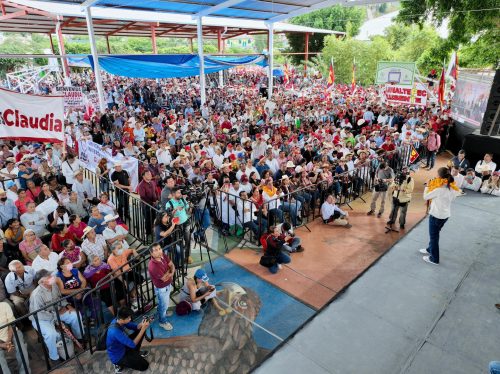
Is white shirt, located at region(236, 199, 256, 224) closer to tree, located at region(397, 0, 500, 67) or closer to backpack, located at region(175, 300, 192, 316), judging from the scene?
backpack, located at region(175, 300, 192, 316)

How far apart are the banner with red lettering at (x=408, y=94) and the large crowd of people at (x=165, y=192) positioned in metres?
0.79

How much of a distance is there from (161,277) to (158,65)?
12585 millimetres

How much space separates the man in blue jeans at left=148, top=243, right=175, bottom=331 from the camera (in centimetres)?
513

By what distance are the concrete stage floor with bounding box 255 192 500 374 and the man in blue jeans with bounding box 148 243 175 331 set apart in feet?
5.45

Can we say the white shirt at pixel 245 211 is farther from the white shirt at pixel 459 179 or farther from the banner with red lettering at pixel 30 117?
the white shirt at pixel 459 179

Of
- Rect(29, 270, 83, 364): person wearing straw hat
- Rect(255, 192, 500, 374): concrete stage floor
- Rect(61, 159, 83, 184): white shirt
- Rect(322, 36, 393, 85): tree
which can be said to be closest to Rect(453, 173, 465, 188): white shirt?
Rect(255, 192, 500, 374): concrete stage floor

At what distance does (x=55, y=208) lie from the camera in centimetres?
709

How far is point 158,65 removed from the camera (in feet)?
50.9

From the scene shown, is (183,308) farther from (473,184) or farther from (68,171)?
(473,184)

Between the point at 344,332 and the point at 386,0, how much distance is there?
12485 mm

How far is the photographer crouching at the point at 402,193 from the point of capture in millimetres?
8062

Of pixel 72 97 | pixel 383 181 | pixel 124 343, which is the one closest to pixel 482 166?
pixel 383 181

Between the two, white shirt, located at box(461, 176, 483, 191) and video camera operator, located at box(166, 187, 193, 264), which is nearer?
video camera operator, located at box(166, 187, 193, 264)

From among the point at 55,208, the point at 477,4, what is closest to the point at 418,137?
the point at 477,4
